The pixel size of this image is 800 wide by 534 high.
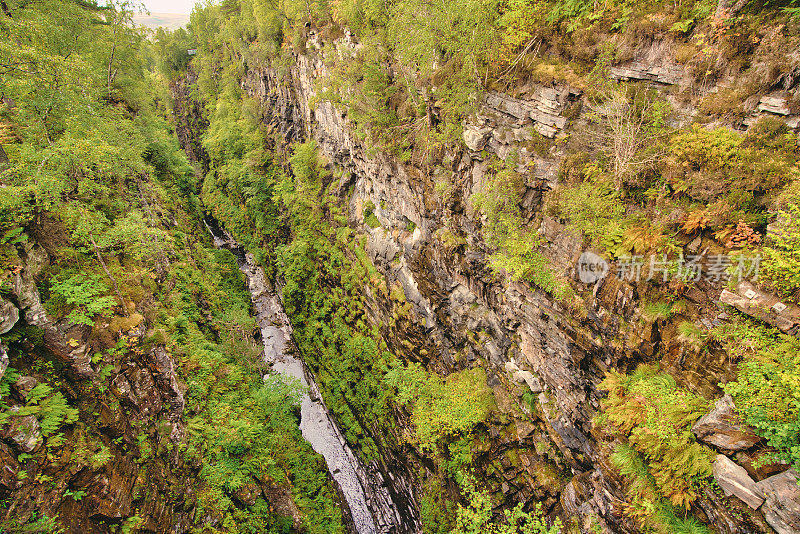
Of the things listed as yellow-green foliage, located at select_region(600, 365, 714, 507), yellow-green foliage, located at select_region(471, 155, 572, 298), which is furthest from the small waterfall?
yellow-green foliage, located at select_region(471, 155, 572, 298)

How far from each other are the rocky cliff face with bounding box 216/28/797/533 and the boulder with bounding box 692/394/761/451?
0.10 feet

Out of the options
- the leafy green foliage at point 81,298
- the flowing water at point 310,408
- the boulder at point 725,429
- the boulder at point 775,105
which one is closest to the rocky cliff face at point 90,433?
the leafy green foliage at point 81,298

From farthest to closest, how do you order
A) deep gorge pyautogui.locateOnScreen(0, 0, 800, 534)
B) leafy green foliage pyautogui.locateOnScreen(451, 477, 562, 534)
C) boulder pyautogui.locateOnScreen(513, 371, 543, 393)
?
1. boulder pyautogui.locateOnScreen(513, 371, 543, 393)
2. leafy green foliage pyautogui.locateOnScreen(451, 477, 562, 534)
3. deep gorge pyautogui.locateOnScreen(0, 0, 800, 534)

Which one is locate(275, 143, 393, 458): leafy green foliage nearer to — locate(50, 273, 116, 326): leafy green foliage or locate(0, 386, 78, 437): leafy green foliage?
locate(50, 273, 116, 326): leafy green foliage

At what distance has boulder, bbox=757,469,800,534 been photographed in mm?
5734

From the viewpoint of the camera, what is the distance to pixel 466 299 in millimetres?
14852

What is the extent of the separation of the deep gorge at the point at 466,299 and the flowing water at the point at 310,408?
26 centimetres

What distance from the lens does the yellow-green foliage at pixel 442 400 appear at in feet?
46.4

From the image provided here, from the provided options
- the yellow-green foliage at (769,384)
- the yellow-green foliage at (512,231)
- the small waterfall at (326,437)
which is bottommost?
the small waterfall at (326,437)

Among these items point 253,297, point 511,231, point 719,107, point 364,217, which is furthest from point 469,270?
point 253,297

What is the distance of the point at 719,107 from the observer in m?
7.22

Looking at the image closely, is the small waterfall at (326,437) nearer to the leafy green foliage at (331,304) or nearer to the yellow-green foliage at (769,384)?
the leafy green foliage at (331,304)

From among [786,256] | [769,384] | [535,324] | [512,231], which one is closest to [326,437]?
[535,324]

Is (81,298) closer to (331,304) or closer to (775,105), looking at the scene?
(331,304)
